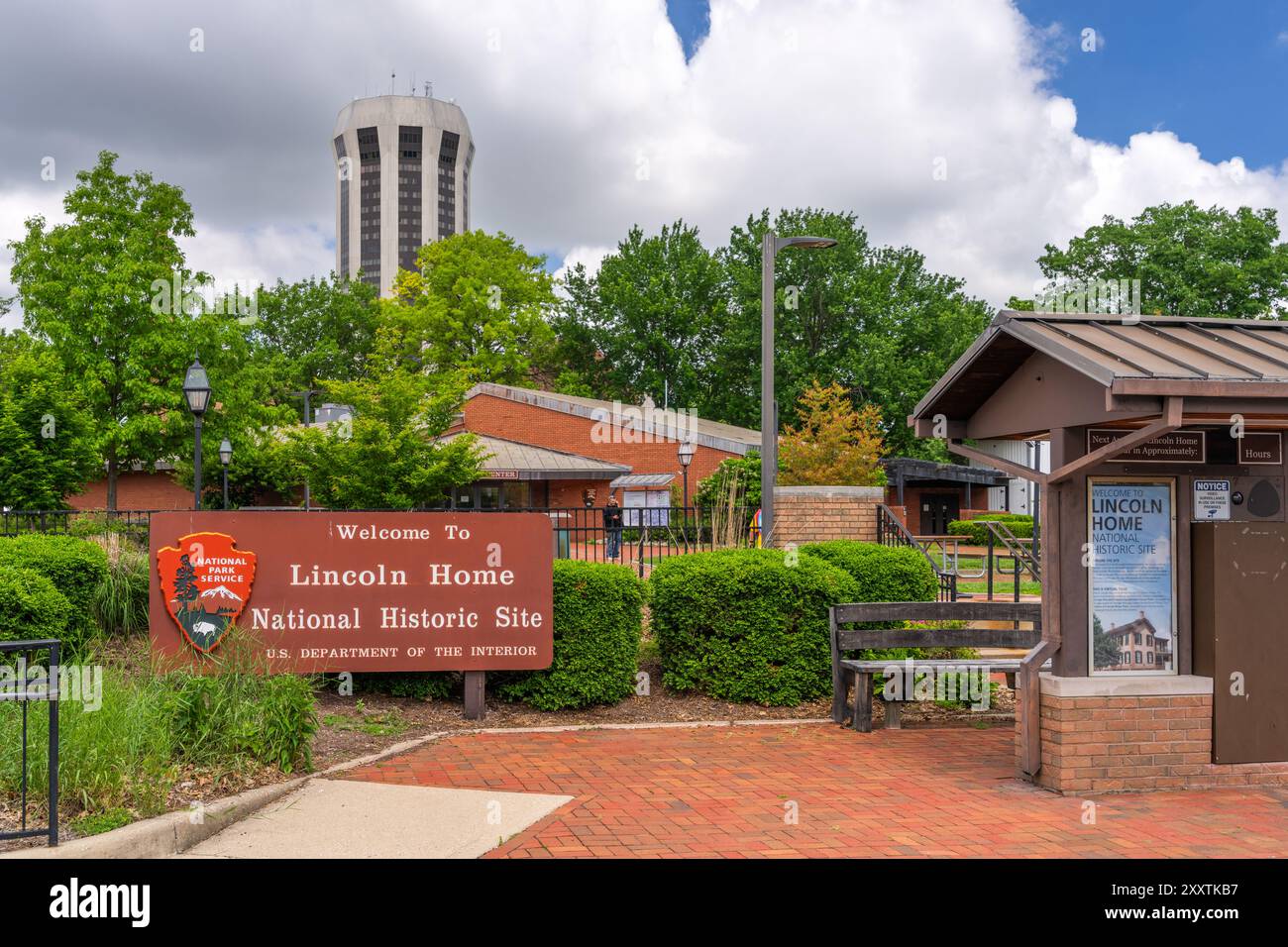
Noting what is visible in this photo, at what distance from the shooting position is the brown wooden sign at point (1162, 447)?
6898 millimetres

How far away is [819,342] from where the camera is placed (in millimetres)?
49344

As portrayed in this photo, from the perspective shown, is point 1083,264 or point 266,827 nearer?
point 266,827

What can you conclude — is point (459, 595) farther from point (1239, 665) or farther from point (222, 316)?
point (222, 316)

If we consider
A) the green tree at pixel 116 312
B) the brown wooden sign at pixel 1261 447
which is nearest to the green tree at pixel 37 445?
the green tree at pixel 116 312

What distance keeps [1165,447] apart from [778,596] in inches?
143

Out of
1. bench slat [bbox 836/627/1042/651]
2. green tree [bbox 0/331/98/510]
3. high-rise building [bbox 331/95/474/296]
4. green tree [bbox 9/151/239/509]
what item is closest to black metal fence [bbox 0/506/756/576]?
bench slat [bbox 836/627/1042/651]

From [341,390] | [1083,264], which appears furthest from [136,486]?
[1083,264]

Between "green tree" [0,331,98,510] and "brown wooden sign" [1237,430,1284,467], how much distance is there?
2016 cm

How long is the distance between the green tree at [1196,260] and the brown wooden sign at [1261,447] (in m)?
42.5

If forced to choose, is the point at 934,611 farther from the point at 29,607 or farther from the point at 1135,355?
the point at 29,607

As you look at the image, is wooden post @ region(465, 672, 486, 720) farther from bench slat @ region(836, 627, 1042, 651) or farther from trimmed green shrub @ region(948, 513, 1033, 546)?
trimmed green shrub @ region(948, 513, 1033, 546)

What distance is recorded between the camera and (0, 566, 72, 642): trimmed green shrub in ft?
25.8

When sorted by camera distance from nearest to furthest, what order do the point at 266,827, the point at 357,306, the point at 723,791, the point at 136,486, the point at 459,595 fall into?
the point at 266,827 → the point at 723,791 → the point at 459,595 → the point at 136,486 → the point at 357,306
